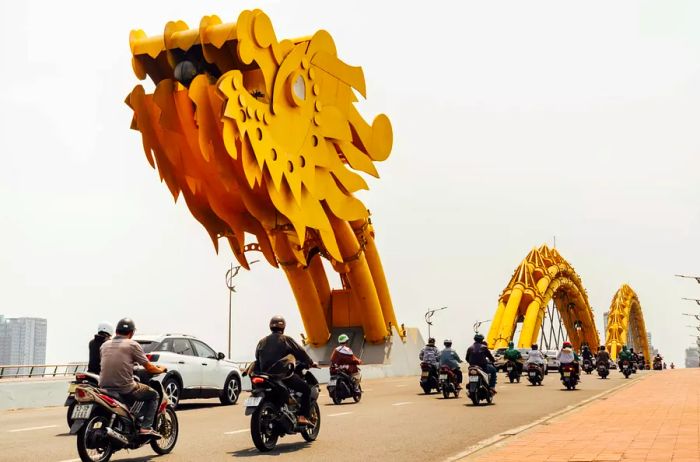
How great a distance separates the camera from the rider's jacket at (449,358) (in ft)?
68.4

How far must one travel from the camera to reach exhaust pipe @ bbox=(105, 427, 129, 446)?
8.55 meters

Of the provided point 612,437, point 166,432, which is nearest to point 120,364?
point 166,432

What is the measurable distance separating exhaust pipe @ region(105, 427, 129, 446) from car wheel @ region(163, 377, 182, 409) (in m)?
7.71

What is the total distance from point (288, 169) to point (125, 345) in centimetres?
2223

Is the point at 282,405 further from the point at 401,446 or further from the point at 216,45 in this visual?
the point at 216,45

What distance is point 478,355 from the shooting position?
18.8 meters

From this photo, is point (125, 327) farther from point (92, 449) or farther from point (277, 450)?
point (277, 450)

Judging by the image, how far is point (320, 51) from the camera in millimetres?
33156

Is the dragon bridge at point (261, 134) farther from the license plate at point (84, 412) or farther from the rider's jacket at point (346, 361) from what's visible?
the license plate at point (84, 412)

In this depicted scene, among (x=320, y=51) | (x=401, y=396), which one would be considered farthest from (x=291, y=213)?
(x=401, y=396)

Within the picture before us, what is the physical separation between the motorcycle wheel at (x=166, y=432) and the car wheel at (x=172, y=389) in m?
6.63

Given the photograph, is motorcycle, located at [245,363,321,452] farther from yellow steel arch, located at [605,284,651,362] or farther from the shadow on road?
yellow steel arch, located at [605,284,651,362]

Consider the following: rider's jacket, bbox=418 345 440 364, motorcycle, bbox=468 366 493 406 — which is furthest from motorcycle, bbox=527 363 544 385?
motorcycle, bbox=468 366 493 406

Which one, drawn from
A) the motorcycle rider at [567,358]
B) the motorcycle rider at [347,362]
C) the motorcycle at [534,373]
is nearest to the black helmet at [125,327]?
the motorcycle rider at [347,362]
